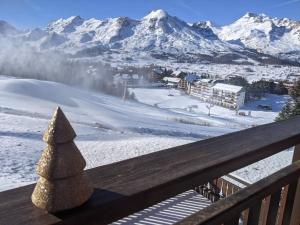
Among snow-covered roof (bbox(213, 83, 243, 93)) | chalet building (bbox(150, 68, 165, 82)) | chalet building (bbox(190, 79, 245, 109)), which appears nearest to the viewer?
chalet building (bbox(190, 79, 245, 109))

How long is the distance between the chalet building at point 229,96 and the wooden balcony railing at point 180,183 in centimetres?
3435

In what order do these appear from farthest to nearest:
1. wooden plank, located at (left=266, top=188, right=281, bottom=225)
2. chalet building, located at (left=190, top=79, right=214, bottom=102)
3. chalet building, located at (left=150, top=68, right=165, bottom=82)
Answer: chalet building, located at (left=150, top=68, right=165, bottom=82)
chalet building, located at (left=190, top=79, right=214, bottom=102)
wooden plank, located at (left=266, top=188, right=281, bottom=225)

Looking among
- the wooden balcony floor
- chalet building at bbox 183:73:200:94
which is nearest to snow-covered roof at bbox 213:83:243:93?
chalet building at bbox 183:73:200:94

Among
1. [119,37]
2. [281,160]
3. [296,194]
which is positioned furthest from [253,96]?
[119,37]

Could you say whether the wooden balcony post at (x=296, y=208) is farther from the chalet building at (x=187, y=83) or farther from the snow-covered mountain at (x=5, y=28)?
the snow-covered mountain at (x=5, y=28)

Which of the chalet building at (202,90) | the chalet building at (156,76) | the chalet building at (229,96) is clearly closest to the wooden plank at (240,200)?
the chalet building at (229,96)

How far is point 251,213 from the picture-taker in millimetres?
944

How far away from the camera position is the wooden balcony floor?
383 cm

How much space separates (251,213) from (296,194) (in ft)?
1.33

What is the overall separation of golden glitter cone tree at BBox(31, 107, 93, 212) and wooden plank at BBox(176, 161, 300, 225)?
26 centimetres

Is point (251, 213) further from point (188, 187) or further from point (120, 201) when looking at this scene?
point (120, 201)

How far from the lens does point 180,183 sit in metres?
0.74

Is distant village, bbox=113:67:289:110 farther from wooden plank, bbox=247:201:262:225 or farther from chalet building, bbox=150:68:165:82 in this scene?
wooden plank, bbox=247:201:262:225

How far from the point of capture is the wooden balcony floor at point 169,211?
3.83m
